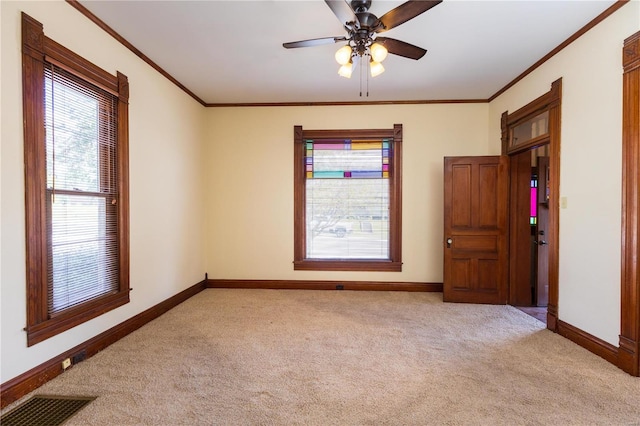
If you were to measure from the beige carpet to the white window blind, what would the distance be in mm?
682

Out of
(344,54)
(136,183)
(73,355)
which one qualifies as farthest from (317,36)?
(73,355)

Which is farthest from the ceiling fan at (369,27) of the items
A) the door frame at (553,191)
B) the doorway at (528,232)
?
the doorway at (528,232)

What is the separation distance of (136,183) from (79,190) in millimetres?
698

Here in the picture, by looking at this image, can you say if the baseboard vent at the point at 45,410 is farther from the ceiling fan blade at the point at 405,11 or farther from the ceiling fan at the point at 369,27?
the ceiling fan blade at the point at 405,11

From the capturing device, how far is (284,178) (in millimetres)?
4953

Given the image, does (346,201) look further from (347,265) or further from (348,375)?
(348,375)

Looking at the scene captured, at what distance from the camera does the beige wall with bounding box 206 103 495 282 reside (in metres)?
4.80

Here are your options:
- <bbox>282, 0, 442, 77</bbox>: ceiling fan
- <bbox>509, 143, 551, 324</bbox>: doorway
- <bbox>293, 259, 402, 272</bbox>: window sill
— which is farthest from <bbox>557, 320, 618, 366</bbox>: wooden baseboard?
<bbox>282, 0, 442, 77</bbox>: ceiling fan

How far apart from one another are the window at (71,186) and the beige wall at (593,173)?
4.50 metres

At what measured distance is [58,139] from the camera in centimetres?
243

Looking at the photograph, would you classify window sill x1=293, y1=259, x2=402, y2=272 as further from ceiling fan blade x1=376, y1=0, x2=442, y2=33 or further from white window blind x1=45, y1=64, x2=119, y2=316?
ceiling fan blade x1=376, y1=0, x2=442, y2=33

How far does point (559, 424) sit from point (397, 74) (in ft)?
12.0

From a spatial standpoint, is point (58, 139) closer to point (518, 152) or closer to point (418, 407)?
point (418, 407)

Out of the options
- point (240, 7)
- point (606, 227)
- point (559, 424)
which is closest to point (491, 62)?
point (606, 227)
